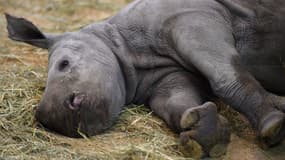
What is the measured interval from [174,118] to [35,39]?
56.8 inches

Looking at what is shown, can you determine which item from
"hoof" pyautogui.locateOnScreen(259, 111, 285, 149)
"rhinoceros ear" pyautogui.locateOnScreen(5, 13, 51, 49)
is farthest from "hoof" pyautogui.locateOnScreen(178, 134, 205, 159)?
"rhinoceros ear" pyautogui.locateOnScreen(5, 13, 51, 49)

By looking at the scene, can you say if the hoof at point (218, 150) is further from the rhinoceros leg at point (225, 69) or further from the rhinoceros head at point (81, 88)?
the rhinoceros head at point (81, 88)

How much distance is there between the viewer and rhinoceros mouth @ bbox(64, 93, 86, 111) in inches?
195

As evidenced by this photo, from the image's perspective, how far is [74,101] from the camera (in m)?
4.98

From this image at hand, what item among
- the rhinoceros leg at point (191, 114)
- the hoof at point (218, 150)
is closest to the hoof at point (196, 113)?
the rhinoceros leg at point (191, 114)

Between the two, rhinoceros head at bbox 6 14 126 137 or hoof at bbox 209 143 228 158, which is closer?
hoof at bbox 209 143 228 158

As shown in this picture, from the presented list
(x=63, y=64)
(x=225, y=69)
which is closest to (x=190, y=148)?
(x=225, y=69)

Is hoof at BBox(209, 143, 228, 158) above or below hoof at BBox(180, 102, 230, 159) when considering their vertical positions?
below

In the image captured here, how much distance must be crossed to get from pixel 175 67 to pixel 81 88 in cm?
101

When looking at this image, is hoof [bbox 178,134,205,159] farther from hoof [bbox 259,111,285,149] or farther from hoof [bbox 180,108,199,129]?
hoof [bbox 259,111,285,149]

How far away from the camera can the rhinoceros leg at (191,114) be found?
189 inches

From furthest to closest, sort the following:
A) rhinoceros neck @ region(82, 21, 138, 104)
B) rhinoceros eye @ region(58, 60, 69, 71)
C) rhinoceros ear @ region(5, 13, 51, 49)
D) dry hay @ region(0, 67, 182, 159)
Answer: rhinoceros ear @ region(5, 13, 51, 49) → rhinoceros neck @ region(82, 21, 138, 104) → rhinoceros eye @ region(58, 60, 69, 71) → dry hay @ region(0, 67, 182, 159)

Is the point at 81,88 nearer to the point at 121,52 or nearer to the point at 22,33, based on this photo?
the point at 121,52

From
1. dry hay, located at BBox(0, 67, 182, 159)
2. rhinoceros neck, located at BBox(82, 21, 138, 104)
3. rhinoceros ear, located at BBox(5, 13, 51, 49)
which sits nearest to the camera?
dry hay, located at BBox(0, 67, 182, 159)
